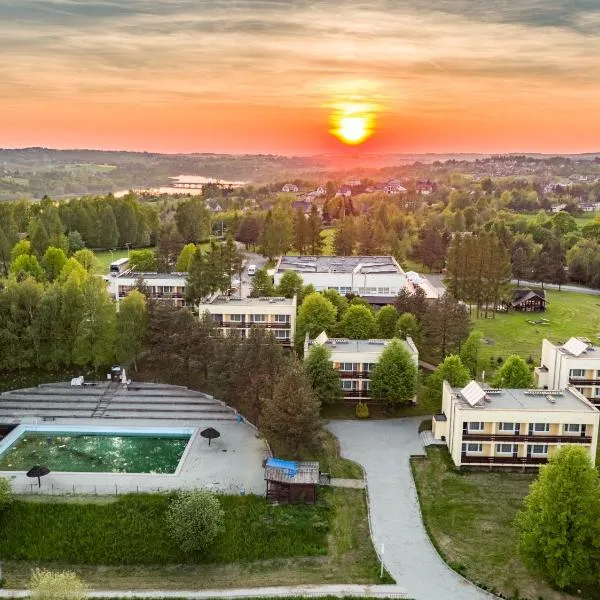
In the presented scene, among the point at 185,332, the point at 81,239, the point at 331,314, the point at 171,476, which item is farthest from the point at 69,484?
the point at 81,239

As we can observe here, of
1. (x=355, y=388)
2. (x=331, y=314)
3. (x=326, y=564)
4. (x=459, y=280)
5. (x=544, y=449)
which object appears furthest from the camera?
(x=459, y=280)

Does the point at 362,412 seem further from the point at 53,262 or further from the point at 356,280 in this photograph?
the point at 53,262

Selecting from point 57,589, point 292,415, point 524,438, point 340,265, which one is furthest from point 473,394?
point 340,265

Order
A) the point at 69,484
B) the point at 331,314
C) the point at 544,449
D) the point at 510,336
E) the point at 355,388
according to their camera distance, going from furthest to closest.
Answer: the point at 510,336 → the point at 331,314 → the point at 355,388 → the point at 544,449 → the point at 69,484

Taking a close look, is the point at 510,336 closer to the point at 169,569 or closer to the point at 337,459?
the point at 337,459

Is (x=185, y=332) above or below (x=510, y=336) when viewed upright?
above

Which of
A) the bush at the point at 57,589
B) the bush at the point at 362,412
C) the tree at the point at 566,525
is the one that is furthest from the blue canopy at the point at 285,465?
the bush at the point at 57,589

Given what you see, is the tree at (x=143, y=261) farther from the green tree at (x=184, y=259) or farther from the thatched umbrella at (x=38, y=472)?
the thatched umbrella at (x=38, y=472)
